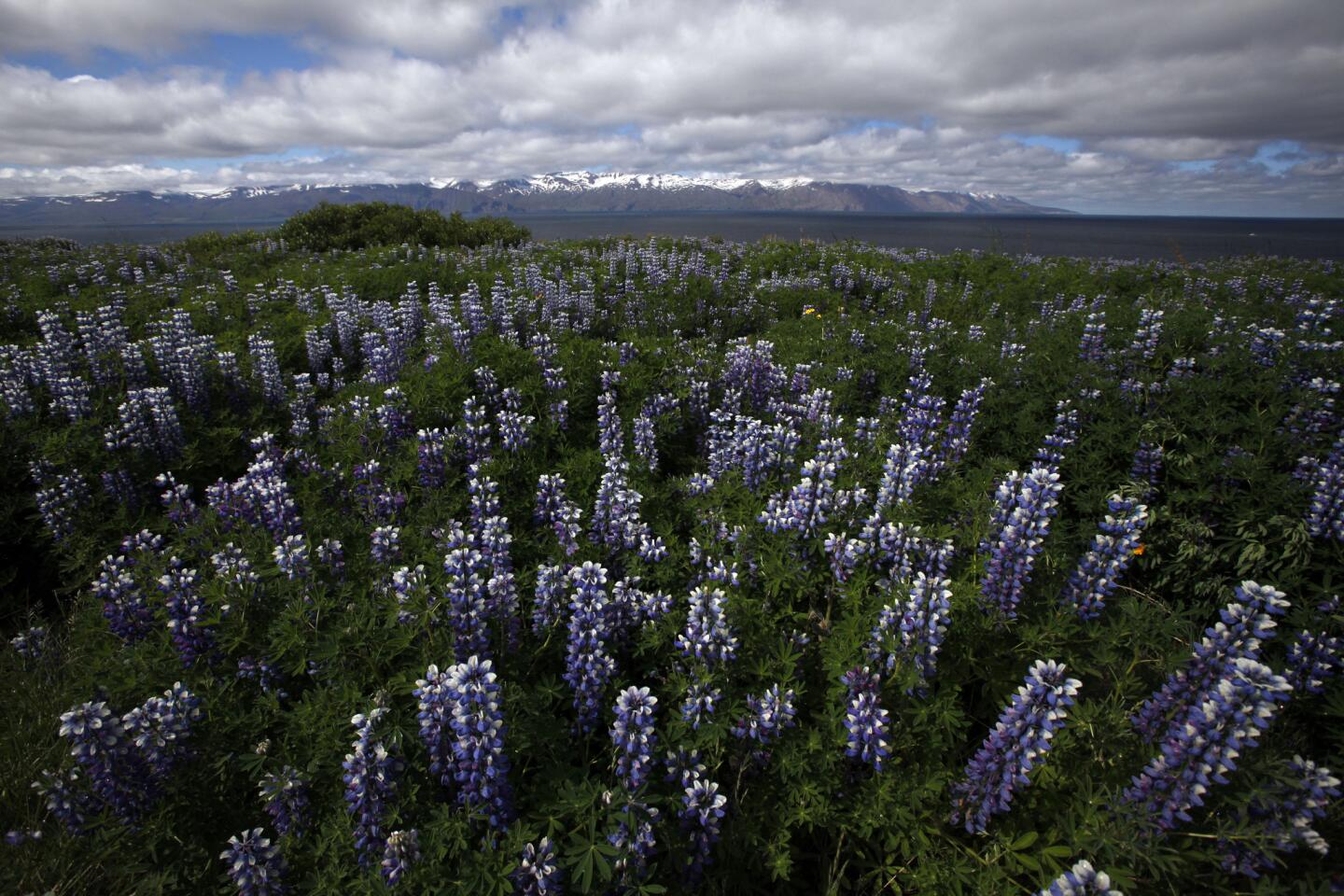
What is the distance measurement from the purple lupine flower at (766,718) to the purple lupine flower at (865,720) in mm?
318

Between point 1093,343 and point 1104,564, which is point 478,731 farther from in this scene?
point 1093,343

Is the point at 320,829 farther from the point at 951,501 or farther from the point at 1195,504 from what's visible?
the point at 1195,504

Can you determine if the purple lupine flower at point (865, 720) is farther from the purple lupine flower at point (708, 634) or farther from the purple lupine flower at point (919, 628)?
the purple lupine flower at point (708, 634)

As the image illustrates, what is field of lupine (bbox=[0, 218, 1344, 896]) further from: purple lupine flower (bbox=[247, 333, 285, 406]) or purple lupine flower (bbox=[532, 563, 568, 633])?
purple lupine flower (bbox=[247, 333, 285, 406])

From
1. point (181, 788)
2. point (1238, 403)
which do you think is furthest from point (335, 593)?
point (1238, 403)

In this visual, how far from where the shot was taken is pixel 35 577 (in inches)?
234

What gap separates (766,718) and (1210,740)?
1915 millimetres

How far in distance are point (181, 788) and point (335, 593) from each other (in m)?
1.23

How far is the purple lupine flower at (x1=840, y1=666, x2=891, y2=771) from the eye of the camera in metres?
3.02

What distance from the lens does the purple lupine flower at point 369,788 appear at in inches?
→ 107

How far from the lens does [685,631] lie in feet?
12.2

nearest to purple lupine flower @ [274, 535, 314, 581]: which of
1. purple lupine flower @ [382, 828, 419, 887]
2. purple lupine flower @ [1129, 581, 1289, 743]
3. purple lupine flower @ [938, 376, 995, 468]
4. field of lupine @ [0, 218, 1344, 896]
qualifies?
field of lupine @ [0, 218, 1344, 896]

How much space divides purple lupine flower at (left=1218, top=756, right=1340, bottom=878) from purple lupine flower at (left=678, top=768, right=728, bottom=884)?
2224 millimetres

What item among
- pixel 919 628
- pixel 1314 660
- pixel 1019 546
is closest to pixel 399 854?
pixel 919 628
